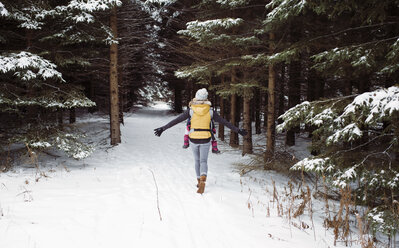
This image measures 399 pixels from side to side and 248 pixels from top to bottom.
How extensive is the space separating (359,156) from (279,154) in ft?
10.5

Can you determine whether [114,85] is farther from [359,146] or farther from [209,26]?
[359,146]

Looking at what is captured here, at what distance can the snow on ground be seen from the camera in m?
3.29

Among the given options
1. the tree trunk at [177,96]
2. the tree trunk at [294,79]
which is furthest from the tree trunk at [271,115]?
the tree trunk at [177,96]

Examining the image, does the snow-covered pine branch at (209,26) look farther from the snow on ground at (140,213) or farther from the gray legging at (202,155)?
the snow on ground at (140,213)

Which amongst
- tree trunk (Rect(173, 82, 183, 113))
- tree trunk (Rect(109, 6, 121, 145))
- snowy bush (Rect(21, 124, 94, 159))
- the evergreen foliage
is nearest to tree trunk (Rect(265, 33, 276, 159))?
the evergreen foliage

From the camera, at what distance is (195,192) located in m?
5.52

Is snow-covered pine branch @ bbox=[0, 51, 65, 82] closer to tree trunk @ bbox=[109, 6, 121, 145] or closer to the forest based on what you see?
the forest

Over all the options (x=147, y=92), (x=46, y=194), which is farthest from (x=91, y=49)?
(x=147, y=92)

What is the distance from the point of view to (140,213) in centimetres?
418

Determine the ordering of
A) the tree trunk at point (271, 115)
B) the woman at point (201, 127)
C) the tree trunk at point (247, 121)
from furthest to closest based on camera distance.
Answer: the tree trunk at point (247, 121) → the tree trunk at point (271, 115) → the woman at point (201, 127)

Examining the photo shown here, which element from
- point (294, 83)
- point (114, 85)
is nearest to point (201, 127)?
point (114, 85)

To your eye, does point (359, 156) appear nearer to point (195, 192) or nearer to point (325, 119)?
point (325, 119)

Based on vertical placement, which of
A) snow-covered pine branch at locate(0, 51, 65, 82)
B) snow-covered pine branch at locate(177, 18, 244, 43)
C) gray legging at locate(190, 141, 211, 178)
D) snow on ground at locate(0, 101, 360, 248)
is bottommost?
snow on ground at locate(0, 101, 360, 248)

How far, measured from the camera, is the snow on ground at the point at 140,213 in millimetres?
3289
